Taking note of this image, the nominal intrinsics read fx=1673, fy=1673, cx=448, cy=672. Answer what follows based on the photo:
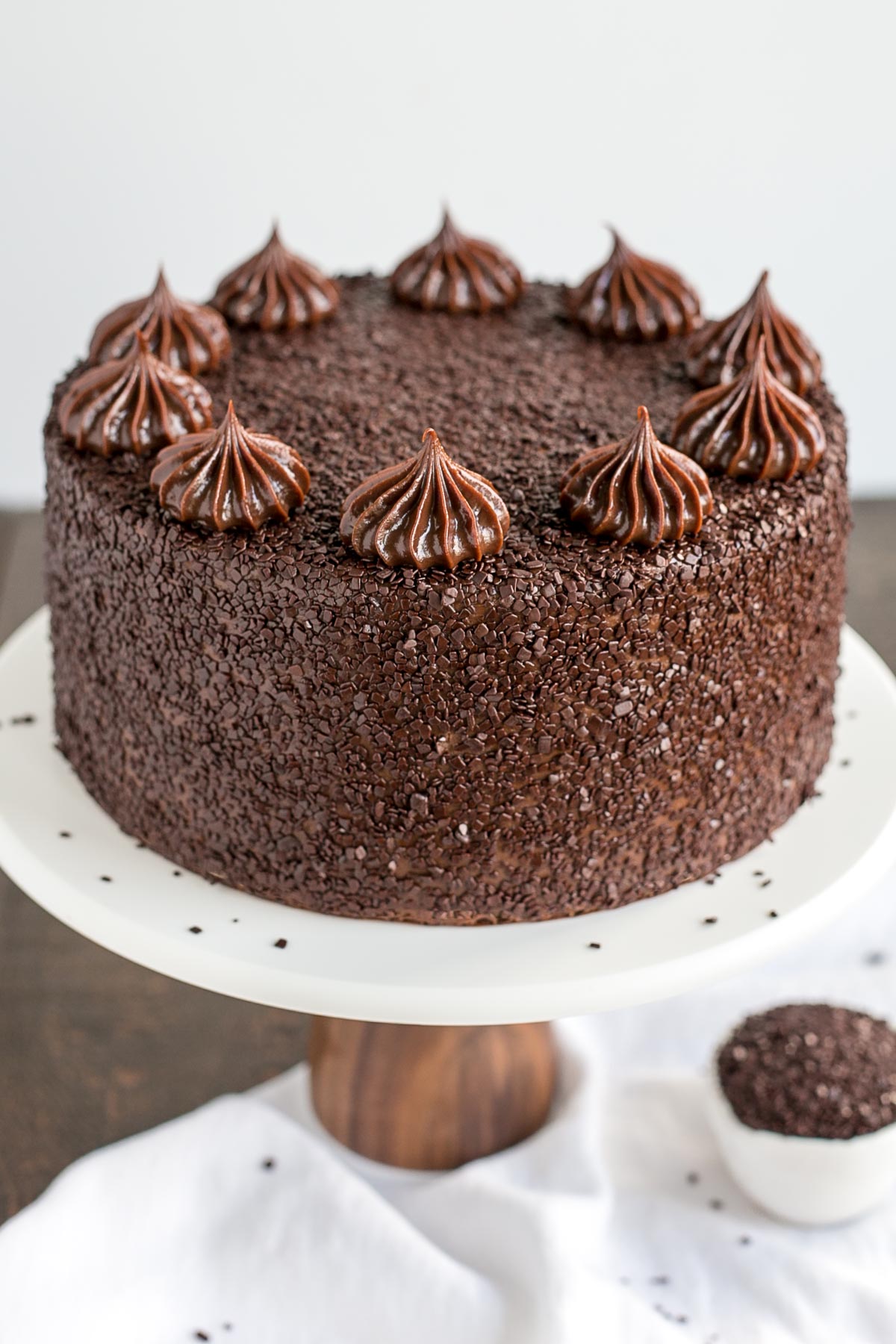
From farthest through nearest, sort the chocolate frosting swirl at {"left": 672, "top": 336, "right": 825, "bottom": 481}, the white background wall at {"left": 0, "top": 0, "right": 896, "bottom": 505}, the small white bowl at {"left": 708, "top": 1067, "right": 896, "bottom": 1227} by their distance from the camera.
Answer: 1. the white background wall at {"left": 0, "top": 0, "right": 896, "bottom": 505}
2. the small white bowl at {"left": 708, "top": 1067, "right": 896, "bottom": 1227}
3. the chocolate frosting swirl at {"left": 672, "top": 336, "right": 825, "bottom": 481}

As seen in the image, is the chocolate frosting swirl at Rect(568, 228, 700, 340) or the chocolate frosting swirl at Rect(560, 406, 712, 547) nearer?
the chocolate frosting swirl at Rect(560, 406, 712, 547)

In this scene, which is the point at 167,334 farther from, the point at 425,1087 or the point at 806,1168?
the point at 806,1168

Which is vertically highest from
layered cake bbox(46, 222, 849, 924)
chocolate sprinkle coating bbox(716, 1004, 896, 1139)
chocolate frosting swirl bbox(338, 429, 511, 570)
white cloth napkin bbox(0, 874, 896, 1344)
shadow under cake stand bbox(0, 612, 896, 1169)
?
chocolate frosting swirl bbox(338, 429, 511, 570)

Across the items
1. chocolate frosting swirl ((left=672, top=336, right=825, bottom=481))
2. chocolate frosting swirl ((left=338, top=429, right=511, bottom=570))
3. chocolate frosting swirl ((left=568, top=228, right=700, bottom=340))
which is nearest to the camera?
chocolate frosting swirl ((left=338, top=429, right=511, bottom=570))

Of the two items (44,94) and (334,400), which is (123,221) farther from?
(334,400)

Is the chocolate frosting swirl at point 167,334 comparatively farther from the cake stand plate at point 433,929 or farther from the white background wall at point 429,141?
the white background wall at point 429,141

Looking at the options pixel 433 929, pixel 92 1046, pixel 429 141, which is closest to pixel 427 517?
pixel 433 929

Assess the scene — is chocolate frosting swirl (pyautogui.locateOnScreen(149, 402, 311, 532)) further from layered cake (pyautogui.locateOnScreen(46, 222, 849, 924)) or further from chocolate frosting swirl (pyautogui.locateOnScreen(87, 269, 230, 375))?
chocolate frosting swirl (pyautogui.locateOnScreen(87, 269, 230, 375))

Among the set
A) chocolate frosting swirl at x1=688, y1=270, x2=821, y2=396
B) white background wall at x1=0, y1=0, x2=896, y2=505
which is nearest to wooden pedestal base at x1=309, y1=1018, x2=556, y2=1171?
chocolate frosting swirl at x1=688, y1=270, x2=821, y2=396
